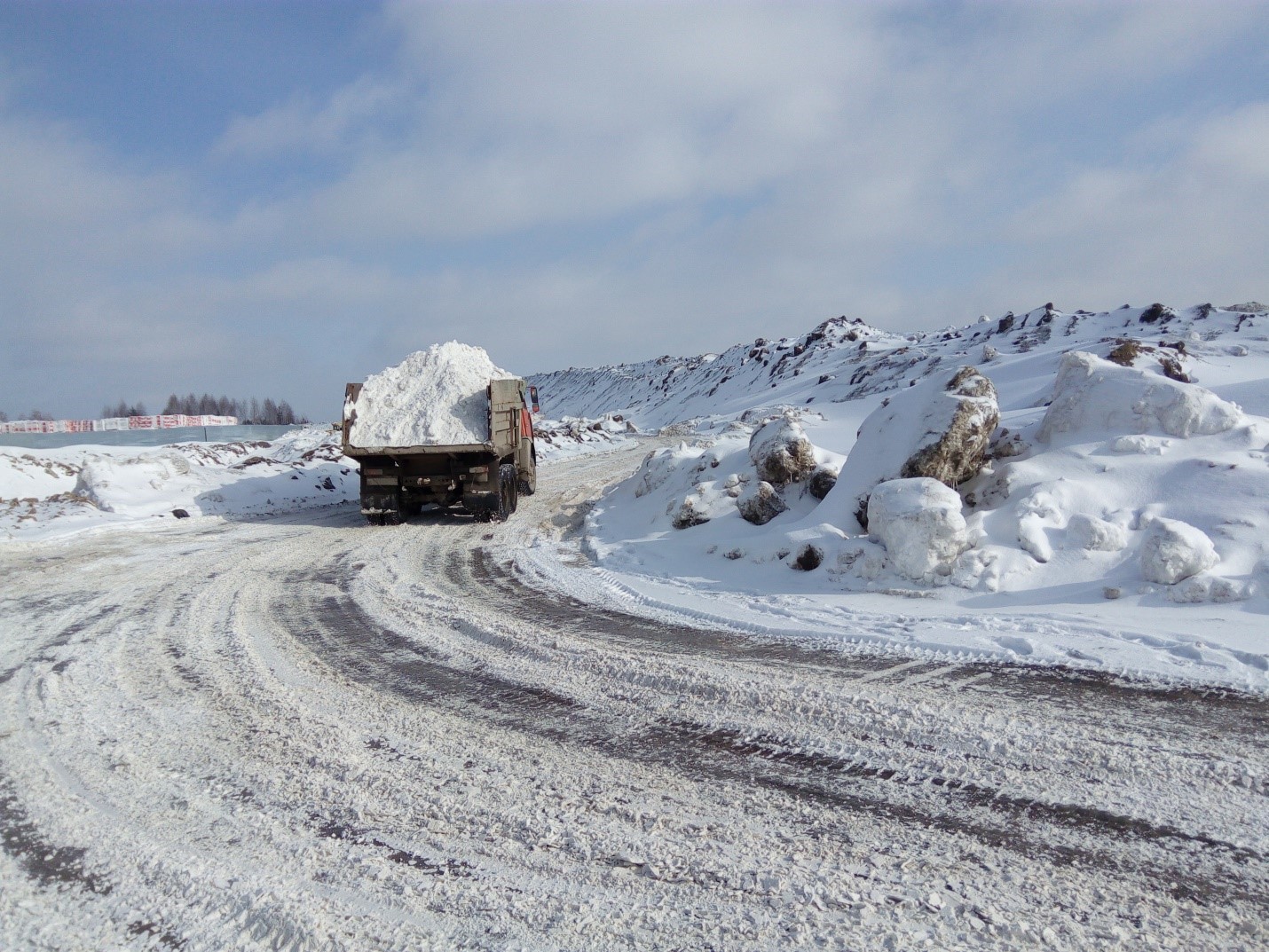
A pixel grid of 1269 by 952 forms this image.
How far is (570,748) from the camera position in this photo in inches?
157

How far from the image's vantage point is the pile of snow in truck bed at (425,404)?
12953mm

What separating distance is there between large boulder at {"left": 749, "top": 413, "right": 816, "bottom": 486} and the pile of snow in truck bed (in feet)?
16.4

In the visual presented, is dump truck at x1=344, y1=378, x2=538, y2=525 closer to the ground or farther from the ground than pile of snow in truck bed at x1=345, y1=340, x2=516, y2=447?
closer to the ground

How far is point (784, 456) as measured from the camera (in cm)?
1074

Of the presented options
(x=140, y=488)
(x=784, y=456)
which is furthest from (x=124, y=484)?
(x=784, y=456)

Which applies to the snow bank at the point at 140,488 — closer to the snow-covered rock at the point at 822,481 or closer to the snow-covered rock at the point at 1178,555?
the snow-covered rock at the point at 822,481

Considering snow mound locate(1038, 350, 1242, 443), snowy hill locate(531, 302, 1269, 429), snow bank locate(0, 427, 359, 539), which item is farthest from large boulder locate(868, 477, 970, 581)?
snow bank locate(0, 427, 359, 539)

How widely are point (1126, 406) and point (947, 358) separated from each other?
166 ft

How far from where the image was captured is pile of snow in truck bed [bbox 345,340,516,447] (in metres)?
13.0

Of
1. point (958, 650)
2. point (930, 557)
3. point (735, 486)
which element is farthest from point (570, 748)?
point (735, 486)

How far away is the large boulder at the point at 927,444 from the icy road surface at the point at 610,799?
3.57 m

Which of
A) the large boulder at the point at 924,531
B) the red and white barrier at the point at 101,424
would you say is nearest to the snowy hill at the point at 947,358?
the large boulder at the point at 924,531

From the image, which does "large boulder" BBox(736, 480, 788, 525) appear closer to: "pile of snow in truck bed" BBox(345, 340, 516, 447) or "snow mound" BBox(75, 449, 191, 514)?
"pile of snow in truck bed" BBox(345, 340, 516, 447)

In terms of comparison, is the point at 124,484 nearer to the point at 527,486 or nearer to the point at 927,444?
the point at 527,486
